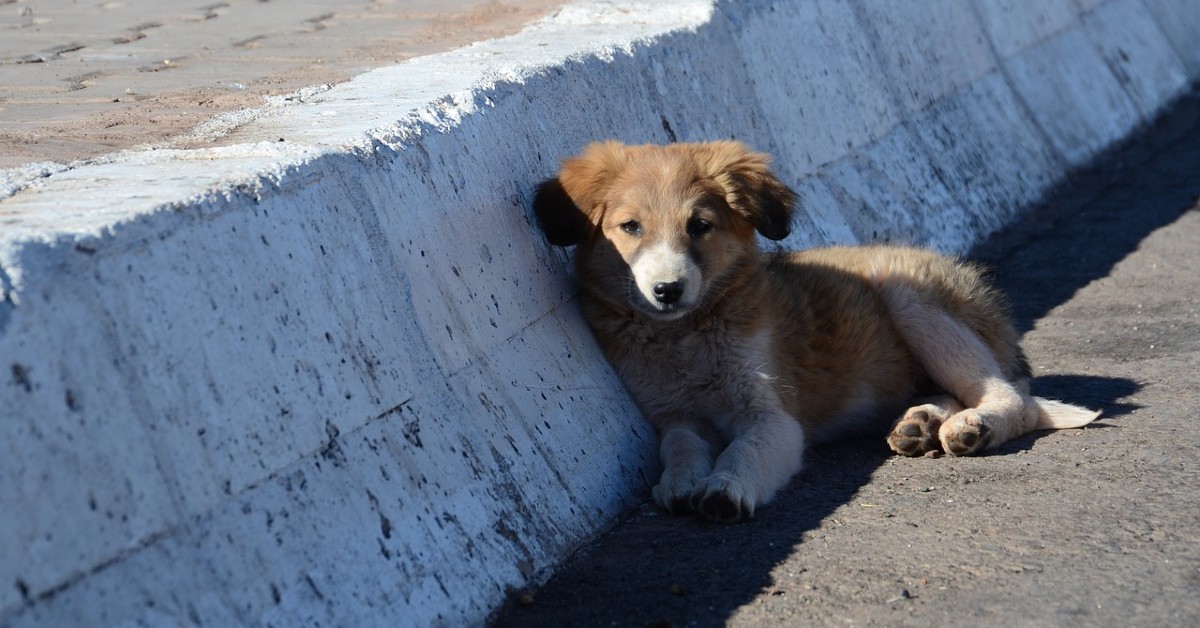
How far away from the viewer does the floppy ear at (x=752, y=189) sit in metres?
5.24

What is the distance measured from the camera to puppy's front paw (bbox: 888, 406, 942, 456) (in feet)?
17.0

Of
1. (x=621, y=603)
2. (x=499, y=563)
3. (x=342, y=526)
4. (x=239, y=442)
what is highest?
(x=239, y=442)

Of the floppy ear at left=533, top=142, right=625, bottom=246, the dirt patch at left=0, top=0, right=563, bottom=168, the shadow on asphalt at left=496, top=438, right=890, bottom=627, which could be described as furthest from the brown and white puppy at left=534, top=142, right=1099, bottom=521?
the dirt patch at left=0, top=0, right=563, bottom=168

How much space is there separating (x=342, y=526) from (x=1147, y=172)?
328 inches

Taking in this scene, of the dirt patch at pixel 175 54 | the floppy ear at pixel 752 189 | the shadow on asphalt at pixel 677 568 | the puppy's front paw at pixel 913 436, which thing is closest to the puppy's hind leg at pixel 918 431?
the puppy's front paw at pixel 913 436

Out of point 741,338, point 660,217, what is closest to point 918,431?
point 741,338

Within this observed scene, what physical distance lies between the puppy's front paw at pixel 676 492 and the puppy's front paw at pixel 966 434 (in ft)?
3.64

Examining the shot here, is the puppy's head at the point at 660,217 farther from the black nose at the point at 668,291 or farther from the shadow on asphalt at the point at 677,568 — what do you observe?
the shadow on asphalt at the point at 677,568

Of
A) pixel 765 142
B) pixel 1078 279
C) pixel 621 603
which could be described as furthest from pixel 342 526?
pixel 1078 279

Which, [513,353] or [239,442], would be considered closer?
[239,442]

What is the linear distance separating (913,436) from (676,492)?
45.1 inches

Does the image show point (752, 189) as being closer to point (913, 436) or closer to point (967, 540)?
point (913, 436)

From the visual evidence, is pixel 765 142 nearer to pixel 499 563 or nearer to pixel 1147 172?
pixel 499 563

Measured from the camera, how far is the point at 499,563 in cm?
376
